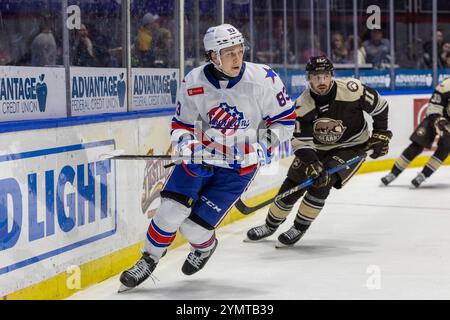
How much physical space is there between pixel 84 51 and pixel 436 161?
4.11m

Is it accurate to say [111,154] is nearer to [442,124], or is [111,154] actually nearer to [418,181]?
[442,124]

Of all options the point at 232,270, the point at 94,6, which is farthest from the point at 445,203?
the point at 94,6

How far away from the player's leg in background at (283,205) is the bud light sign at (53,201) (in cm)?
110

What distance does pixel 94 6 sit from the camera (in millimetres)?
4746

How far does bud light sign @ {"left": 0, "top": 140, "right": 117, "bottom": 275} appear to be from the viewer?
3498 millimetres

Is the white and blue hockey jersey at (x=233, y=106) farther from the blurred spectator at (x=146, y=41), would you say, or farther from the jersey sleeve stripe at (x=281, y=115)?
the blurred spectator at (x=146, y=41)

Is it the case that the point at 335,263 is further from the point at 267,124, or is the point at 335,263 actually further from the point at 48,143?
the point at 48,143

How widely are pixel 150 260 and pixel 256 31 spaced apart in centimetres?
406

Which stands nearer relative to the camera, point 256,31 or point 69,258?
point 69,258

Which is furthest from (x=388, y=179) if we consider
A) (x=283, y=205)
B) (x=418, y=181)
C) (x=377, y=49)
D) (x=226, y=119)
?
(x=226, y=119)

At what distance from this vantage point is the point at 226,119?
399 centimetres

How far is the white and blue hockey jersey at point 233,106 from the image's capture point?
397cm

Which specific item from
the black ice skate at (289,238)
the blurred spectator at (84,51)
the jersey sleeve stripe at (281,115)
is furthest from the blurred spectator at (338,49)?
the jersey sleeve stripe at (281,115)

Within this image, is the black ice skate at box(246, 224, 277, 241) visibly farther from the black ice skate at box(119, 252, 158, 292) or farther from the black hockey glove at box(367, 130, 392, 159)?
the black ice skate at box(119, 252, 158, 292)
